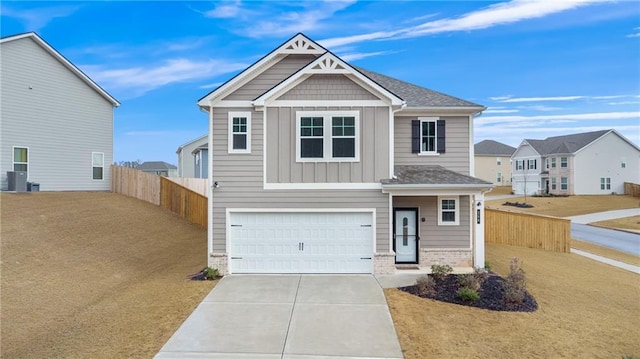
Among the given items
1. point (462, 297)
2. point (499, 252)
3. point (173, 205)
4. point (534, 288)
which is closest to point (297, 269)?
point (462, 297)

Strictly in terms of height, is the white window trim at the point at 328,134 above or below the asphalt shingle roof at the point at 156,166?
below

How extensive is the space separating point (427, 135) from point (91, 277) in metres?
12.9

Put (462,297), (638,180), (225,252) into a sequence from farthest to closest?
1. (638,180)
2. (225,252)
3. (462,297)

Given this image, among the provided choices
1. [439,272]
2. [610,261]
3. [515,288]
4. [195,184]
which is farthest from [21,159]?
[610,261]

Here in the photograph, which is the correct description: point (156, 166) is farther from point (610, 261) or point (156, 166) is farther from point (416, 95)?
point (610, 261)

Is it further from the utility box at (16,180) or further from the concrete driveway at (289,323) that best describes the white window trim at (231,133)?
the utility box at (16,180)

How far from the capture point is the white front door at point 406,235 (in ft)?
46.8

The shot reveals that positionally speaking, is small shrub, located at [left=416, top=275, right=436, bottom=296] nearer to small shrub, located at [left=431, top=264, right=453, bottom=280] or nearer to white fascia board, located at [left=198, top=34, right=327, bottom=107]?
small shrub, located at [left=431, top=264, right=453, bottom=280]

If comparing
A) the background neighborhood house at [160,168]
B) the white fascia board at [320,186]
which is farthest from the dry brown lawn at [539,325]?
the background neighborhood house at [160,168]

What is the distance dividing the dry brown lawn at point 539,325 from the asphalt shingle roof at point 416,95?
22.9 feet

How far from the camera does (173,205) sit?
23500 mm

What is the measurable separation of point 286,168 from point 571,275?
36.5 ft

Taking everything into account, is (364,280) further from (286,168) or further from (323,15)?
(323,15)

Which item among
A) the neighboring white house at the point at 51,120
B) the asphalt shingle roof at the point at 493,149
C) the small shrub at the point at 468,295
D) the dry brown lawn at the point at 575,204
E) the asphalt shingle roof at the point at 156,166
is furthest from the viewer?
the asphalt shingle roof at the point at 493,149
